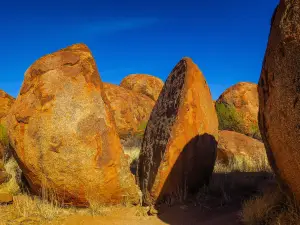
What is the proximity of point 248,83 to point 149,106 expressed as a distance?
469cm

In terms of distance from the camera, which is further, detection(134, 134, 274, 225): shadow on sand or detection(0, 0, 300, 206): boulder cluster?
detection(0, 0, 300, 206): boulder cluster

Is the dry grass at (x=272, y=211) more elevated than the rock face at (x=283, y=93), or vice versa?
the rock face at (x=283, y=93)

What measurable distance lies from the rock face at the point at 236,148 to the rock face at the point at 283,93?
5.18 metres

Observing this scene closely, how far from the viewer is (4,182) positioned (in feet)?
21.9

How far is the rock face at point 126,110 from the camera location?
15062 millimetres

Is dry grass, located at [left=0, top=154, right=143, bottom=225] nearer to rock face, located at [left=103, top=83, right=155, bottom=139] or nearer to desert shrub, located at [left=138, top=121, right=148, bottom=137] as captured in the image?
rock face, located at [left=103, top=83, right=155, bottom=139]

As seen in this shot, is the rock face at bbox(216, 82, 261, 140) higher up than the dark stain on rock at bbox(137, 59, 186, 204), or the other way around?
the rock face at bbox(216, 82, 261, 140)

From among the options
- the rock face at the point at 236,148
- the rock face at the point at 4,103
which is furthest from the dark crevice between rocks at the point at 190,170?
the rock face at the point at 4,103

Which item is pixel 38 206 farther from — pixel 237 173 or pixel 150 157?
pixel 237 173

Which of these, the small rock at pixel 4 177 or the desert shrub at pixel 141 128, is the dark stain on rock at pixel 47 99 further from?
the desert shrub at pixel 141 128

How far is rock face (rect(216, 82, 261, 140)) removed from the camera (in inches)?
594

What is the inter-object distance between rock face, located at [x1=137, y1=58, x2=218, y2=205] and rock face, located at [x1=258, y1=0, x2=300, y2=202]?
175 cm

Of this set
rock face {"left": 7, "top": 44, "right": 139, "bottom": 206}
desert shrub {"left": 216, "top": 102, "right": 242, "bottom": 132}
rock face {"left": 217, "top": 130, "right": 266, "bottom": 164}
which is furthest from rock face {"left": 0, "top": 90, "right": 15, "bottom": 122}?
desert shrub {"left": 216, "top": 102, "right": 242, "bottom": 132}

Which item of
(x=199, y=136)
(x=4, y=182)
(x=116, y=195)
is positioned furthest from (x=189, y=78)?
(x=4, y=182)
